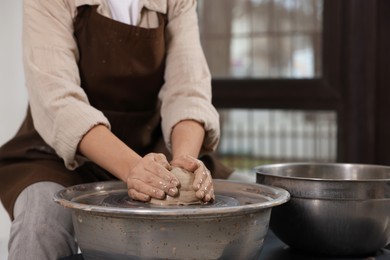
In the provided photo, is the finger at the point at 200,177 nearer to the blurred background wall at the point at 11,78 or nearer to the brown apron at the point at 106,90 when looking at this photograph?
the brown apron at the point at 106,90

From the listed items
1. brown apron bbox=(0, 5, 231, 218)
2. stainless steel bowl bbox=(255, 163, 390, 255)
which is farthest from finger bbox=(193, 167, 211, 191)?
brown apron bbox=(0, 5, 231, 218)

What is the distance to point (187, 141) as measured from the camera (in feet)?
4.38

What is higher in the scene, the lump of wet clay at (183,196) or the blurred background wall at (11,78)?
the blurred background wall at (11,78)

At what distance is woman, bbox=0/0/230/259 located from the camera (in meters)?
1.24

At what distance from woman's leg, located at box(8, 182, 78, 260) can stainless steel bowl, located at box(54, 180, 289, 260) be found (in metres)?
0.28

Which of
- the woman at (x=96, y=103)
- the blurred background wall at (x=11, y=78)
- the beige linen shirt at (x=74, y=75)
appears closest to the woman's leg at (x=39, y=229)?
the woman at (x=96, y=103)

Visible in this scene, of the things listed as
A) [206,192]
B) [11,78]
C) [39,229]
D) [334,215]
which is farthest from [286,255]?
[11,78]

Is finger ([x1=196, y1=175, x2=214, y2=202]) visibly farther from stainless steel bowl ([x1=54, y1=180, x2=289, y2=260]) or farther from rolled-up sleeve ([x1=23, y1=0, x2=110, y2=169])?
rolled-up sleeve ([x1=23, y1=0, x2=110, y2=169])

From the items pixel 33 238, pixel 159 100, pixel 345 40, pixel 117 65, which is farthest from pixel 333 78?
pixel 33 238

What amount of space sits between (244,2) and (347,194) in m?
1.60

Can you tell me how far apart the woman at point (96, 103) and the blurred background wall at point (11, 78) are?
0.83 meters

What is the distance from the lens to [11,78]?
2.38 metres

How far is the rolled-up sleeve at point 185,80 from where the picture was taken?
4.65 feet

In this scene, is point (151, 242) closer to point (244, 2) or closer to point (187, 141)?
point (187, 141)
